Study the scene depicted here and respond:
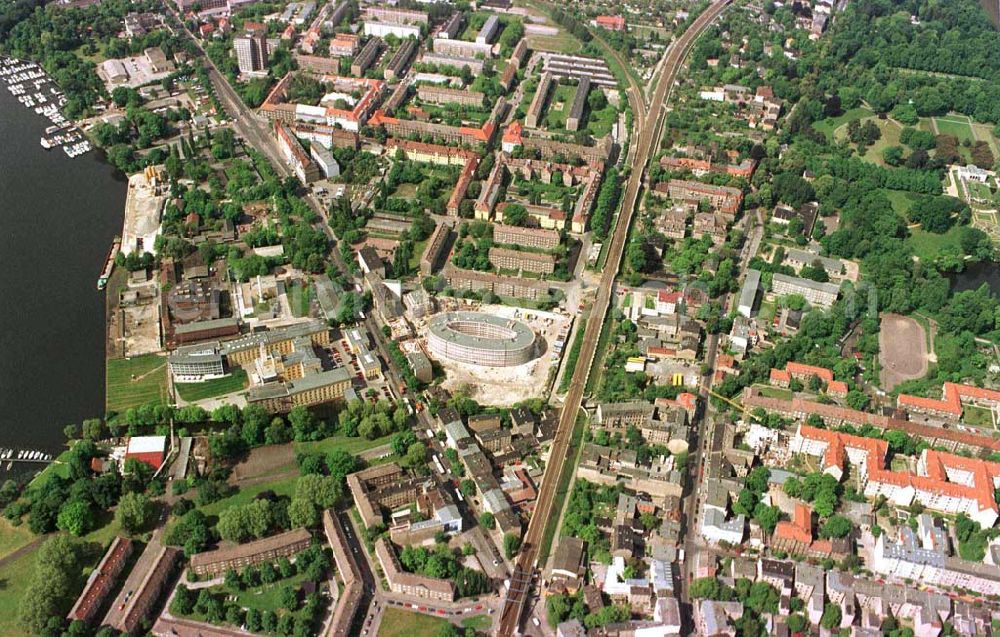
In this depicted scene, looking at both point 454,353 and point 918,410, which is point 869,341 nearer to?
point 918,410

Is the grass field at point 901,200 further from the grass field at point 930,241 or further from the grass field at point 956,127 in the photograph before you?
the grass field at point 956,127

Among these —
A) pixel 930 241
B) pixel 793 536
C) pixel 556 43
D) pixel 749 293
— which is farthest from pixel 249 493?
pixel 556 43

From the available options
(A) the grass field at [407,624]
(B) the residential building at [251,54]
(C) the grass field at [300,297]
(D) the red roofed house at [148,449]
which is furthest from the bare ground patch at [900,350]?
(B) the residential building at [251,54]

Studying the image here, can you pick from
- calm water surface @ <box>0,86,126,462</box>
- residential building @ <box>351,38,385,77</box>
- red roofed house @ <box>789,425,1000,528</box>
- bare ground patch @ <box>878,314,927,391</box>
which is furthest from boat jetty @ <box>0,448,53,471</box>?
residential building @ <box>351,38,385,77</box>

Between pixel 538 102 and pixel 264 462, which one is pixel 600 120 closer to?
pixel 538 102

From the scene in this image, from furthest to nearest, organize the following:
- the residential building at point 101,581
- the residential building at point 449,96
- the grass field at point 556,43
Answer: the grass field at point 556,43 → the residential building at point 449,96 → the residential building at point 101,581
